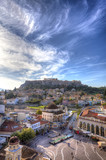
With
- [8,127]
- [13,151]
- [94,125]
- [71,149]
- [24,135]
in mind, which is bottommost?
[71,149]

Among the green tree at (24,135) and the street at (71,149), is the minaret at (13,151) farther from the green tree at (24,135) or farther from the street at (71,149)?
the green tree at (24,135)

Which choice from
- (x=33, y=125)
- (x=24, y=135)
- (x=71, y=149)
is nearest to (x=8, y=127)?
(x=33, y=125)

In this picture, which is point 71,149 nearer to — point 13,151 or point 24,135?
point 24,135

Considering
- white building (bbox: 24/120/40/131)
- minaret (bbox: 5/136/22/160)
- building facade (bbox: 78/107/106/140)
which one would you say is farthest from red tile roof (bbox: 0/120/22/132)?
building facade (bbox: 78/107/106/140)

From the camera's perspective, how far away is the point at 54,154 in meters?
18.4

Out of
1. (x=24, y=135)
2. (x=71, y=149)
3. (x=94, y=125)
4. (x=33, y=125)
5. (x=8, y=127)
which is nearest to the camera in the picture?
(x=71, y=149)

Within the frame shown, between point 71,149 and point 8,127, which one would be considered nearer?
point 71,149

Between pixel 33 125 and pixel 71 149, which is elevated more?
pixel 33 125

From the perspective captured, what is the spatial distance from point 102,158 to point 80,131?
1020 centimetres

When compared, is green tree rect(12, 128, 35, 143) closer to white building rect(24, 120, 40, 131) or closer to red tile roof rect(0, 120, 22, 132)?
red tile roof rect(0, 120, 22, 132)

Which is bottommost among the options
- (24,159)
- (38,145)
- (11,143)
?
(38,145)

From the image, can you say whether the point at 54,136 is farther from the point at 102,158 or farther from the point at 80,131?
the point at 102,158

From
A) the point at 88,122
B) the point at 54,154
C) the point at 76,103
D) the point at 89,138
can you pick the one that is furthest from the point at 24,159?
the point at 76,103

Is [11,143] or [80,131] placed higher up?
[11,143]
